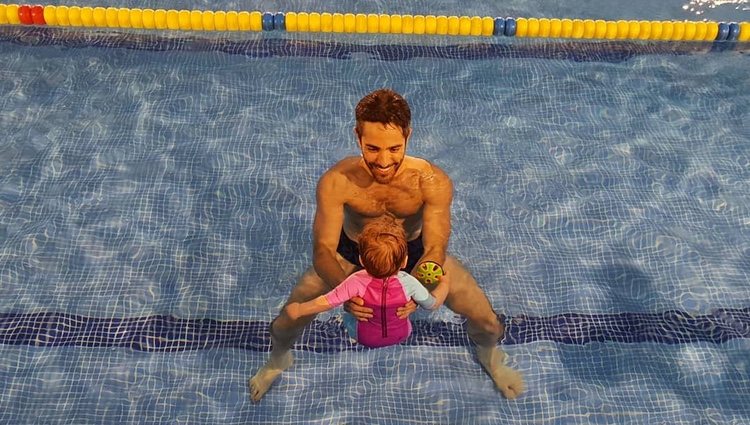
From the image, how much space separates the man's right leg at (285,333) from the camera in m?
3.71

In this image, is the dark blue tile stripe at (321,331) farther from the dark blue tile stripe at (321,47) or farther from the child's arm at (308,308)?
the dark blue tile stripe at (321,47)

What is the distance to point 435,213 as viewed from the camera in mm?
3592

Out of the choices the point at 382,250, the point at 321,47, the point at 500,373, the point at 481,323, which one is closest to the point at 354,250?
the point at 481,323

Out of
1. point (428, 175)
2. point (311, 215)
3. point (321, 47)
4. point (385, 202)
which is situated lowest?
point (311, 215)

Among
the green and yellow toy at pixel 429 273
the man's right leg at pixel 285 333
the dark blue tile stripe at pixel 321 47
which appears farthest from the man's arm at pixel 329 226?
the dark blue tile stripe at pixel 321 47

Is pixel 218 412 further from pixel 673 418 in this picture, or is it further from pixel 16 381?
pixel 673 418

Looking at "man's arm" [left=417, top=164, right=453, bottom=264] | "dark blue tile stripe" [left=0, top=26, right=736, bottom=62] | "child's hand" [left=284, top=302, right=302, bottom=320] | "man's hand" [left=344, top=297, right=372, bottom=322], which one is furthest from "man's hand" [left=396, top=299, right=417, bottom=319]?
"dark blue tile stripe" [left=0, top=26, right=736, bottom=62]

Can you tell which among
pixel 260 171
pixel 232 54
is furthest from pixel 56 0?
pixel 260 171

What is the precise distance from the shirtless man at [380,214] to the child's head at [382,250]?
0.29 metres

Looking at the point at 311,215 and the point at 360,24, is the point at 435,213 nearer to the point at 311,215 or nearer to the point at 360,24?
the point at 311,215

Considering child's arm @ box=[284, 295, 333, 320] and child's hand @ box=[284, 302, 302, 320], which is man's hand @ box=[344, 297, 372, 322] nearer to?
child's arm @ box=[284, 295, 333, 320]

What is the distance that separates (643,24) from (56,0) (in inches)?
243

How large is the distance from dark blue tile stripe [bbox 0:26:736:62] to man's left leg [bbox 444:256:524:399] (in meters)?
3.37

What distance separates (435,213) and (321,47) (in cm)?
359
